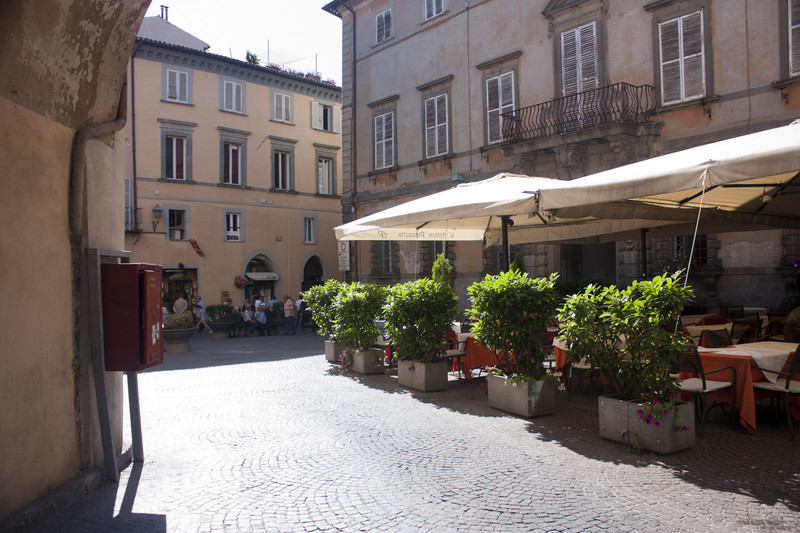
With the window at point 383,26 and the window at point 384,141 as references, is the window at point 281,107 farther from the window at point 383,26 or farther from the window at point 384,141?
the window at point 384,141

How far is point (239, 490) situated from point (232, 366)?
785 cm

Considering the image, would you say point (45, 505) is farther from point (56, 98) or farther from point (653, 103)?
point (653, 103)

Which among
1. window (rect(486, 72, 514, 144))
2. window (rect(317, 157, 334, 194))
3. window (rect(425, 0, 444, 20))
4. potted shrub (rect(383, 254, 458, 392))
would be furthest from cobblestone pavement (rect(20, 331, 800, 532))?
window (rect(317, 157, 334, 194))

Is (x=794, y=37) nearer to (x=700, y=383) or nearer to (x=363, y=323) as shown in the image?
(x=700, y=383)

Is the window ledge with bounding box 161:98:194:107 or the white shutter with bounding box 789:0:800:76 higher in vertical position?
the window ledge with bounding box 161:98:194:107

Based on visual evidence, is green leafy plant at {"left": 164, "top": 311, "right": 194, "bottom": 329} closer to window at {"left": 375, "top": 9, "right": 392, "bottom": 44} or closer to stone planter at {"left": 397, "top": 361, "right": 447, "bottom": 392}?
stone planter at {"left": 397, "top": 361, "right": 447, "bottom": 392}

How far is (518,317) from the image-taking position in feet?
22.3

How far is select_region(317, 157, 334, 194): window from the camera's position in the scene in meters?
31.9

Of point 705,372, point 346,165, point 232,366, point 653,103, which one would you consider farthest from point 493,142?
point 705,372

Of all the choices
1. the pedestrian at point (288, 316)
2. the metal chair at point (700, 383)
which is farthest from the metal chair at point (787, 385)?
the pedestrian at point (288, 316)

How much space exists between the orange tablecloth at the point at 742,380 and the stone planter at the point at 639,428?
86cm

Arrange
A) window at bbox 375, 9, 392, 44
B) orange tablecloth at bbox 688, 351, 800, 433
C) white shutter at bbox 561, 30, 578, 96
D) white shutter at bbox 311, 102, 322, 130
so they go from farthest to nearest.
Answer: white shutter at bbox 311, 102, 322, 130 → window at bbox 375, 9, 392, 44 → white shutter at bbox 561, 30, 578, 96 → orange tablecloth at bbox 688, 351, 800, 433

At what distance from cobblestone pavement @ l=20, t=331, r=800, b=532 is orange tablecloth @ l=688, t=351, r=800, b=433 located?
7.5 inches

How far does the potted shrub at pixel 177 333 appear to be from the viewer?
15.7 m
